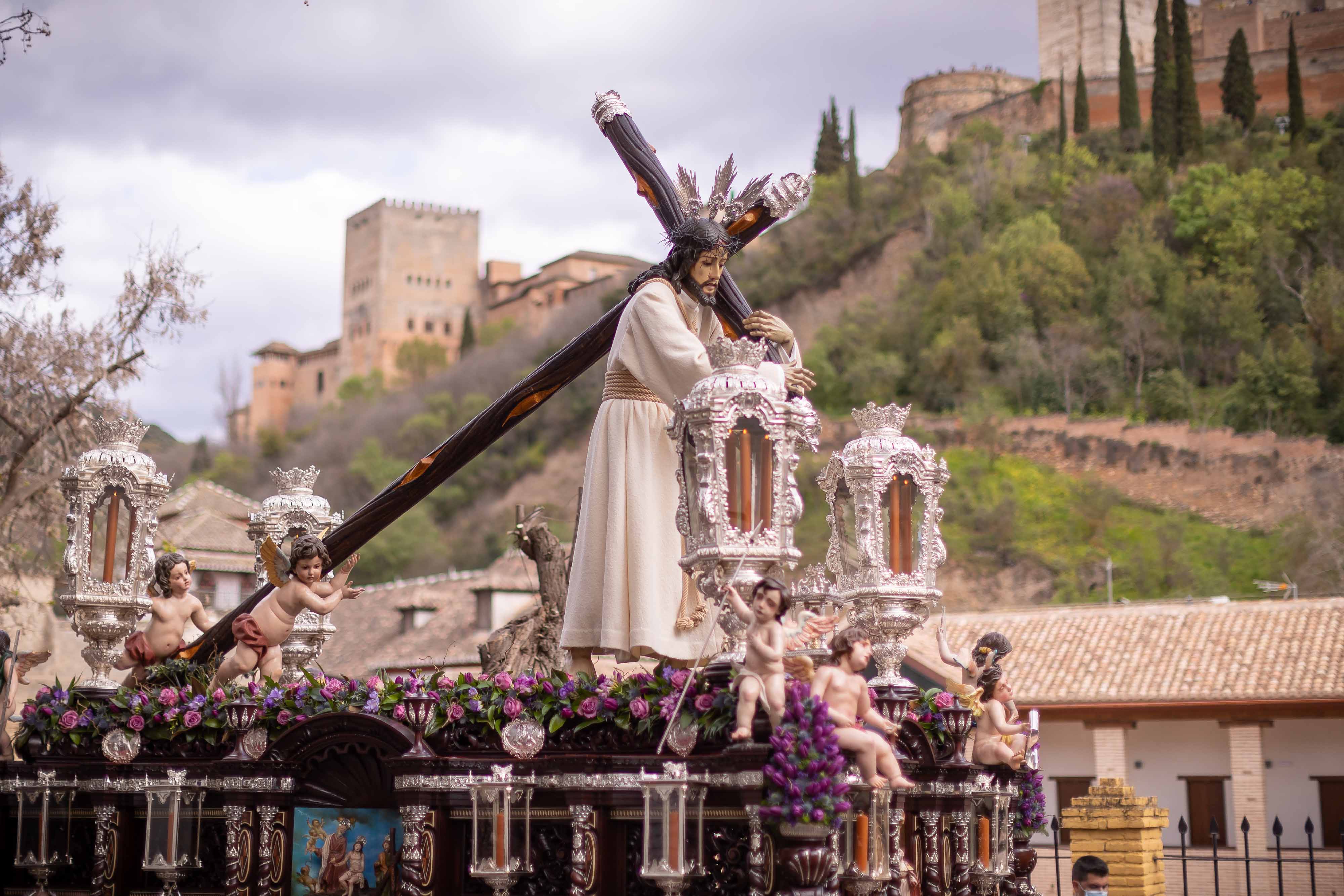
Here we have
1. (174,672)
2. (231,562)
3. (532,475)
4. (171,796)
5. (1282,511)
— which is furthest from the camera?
(532,475)

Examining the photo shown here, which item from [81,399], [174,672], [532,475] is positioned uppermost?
[532,475]

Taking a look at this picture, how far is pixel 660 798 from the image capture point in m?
7.34

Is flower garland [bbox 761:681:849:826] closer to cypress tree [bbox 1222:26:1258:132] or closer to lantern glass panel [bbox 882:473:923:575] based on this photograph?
lantern glass panel [bbox 882:473:923:575]

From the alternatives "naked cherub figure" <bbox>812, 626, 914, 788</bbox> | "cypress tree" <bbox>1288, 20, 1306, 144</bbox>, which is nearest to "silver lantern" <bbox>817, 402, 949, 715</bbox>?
"naked cherub figure" <bbox>812, 626, 914, 788</bbox>

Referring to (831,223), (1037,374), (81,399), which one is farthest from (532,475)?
(81,399)

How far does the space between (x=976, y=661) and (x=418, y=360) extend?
355 feet

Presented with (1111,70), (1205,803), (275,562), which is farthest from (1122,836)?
(1111,70)

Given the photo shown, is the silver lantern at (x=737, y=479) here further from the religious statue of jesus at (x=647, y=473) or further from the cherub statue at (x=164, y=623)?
the cherub statue at (x=164, y=623)

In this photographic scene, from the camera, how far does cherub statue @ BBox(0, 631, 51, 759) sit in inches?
410

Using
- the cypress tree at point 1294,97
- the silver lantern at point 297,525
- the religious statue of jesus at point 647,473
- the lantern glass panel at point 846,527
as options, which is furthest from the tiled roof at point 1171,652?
the cypress tree at point 1294,97

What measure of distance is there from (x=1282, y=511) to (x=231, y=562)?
40.9 metres

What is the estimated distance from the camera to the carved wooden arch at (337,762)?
8.59m

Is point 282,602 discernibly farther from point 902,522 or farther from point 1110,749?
point 1110,749

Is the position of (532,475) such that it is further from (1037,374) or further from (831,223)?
(1037,374)
